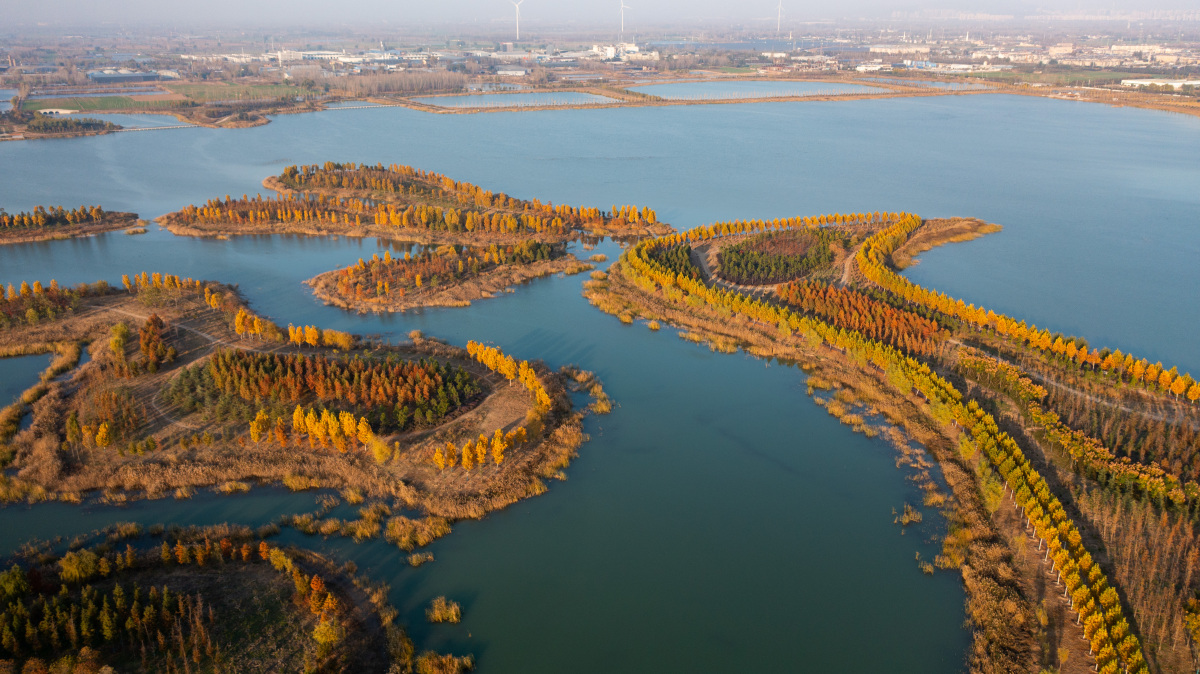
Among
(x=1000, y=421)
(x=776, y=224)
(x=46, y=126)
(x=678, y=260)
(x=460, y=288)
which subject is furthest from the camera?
(x=46, y=126)

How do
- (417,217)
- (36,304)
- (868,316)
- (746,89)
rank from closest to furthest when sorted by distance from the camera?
(868,316) → (36,304) → (417,217) → (746,89)

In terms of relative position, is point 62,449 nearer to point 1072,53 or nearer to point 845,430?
point 845,430

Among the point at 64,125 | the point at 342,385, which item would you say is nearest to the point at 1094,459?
the point at 342,385

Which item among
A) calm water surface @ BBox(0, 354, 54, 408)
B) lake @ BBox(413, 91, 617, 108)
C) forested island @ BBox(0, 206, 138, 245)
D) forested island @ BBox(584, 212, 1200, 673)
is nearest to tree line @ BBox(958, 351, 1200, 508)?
forested island @ BBox(584, 212, 1200, 673)

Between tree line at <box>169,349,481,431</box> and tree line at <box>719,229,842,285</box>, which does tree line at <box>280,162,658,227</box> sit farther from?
tree line at <box>169,349,481,431</box>

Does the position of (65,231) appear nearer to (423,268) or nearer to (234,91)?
(423,268)

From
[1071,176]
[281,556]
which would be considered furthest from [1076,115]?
[281,556]
